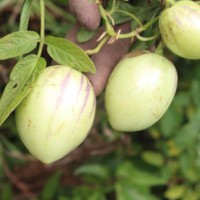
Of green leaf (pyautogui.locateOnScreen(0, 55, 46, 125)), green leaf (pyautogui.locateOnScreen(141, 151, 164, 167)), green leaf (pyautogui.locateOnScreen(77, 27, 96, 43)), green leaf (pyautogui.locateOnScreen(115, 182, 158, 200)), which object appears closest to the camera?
green leaf (pyautogui.locateOnScreen(0, 55, 46, 125))

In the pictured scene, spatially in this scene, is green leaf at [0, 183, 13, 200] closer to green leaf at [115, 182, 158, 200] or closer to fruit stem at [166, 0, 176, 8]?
green leaf at [115, 182, 158, 200]

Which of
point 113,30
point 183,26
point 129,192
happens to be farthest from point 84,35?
point 129,192


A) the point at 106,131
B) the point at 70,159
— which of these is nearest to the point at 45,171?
the point at 70,159

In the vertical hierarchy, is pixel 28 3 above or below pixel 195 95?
above

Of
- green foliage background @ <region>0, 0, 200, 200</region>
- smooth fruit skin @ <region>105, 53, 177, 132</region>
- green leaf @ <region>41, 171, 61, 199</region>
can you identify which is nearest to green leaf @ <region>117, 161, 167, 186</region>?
green foliage background @ <region>0, 0, 200, 200</region>

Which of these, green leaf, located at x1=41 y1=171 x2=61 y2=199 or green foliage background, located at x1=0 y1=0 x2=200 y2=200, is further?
green leaf, located at x1=41 y1=171 x2=61 y2=199

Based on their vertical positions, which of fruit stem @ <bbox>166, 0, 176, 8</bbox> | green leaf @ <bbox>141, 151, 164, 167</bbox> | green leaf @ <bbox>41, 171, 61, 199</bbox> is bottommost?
green leaf @ <bbox>41, 171, 61, 199</bbox>

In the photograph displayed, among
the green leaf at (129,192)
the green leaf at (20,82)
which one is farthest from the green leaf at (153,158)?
the green leaf at (20,82)

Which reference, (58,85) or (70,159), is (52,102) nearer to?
(58,85)
